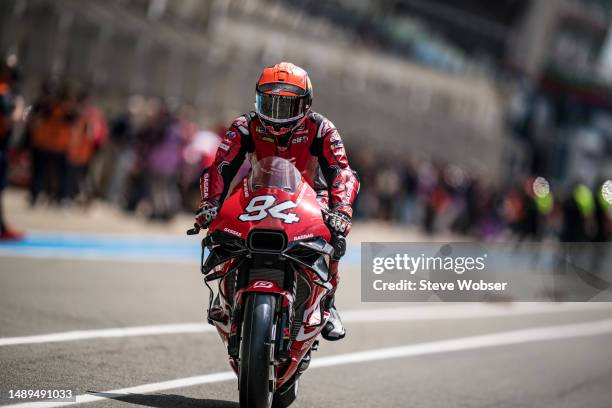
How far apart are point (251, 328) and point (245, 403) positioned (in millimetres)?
376

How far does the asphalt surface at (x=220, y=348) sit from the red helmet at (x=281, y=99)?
166 centimetres

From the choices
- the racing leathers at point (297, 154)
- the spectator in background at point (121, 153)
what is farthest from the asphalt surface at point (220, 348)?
the spectator in background at point (121, 153)

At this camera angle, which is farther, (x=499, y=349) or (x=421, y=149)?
(x=421, y=149)

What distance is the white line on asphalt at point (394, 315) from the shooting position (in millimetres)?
8430

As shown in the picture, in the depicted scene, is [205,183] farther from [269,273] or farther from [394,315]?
[394,315]

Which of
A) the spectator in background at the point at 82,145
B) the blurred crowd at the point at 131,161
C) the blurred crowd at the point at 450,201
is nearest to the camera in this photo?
the blurred crowd at the point at 131,161

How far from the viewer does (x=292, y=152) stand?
6.94 meters

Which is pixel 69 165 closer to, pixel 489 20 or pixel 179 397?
pixel 179 397

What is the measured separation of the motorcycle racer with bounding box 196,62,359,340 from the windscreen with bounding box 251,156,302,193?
0.95 ft

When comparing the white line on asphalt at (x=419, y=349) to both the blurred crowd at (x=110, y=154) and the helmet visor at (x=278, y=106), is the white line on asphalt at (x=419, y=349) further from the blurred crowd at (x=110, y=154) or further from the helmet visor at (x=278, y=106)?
the blurred crowd at (x=110, y=154)

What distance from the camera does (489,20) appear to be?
60781mm

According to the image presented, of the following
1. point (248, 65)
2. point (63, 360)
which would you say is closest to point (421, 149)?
point (248, 65)

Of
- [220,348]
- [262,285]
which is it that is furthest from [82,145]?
[262,285]

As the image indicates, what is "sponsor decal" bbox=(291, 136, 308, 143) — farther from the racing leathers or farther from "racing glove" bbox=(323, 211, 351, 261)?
"racing glove" bbox=(323, 211, 351, 261)
